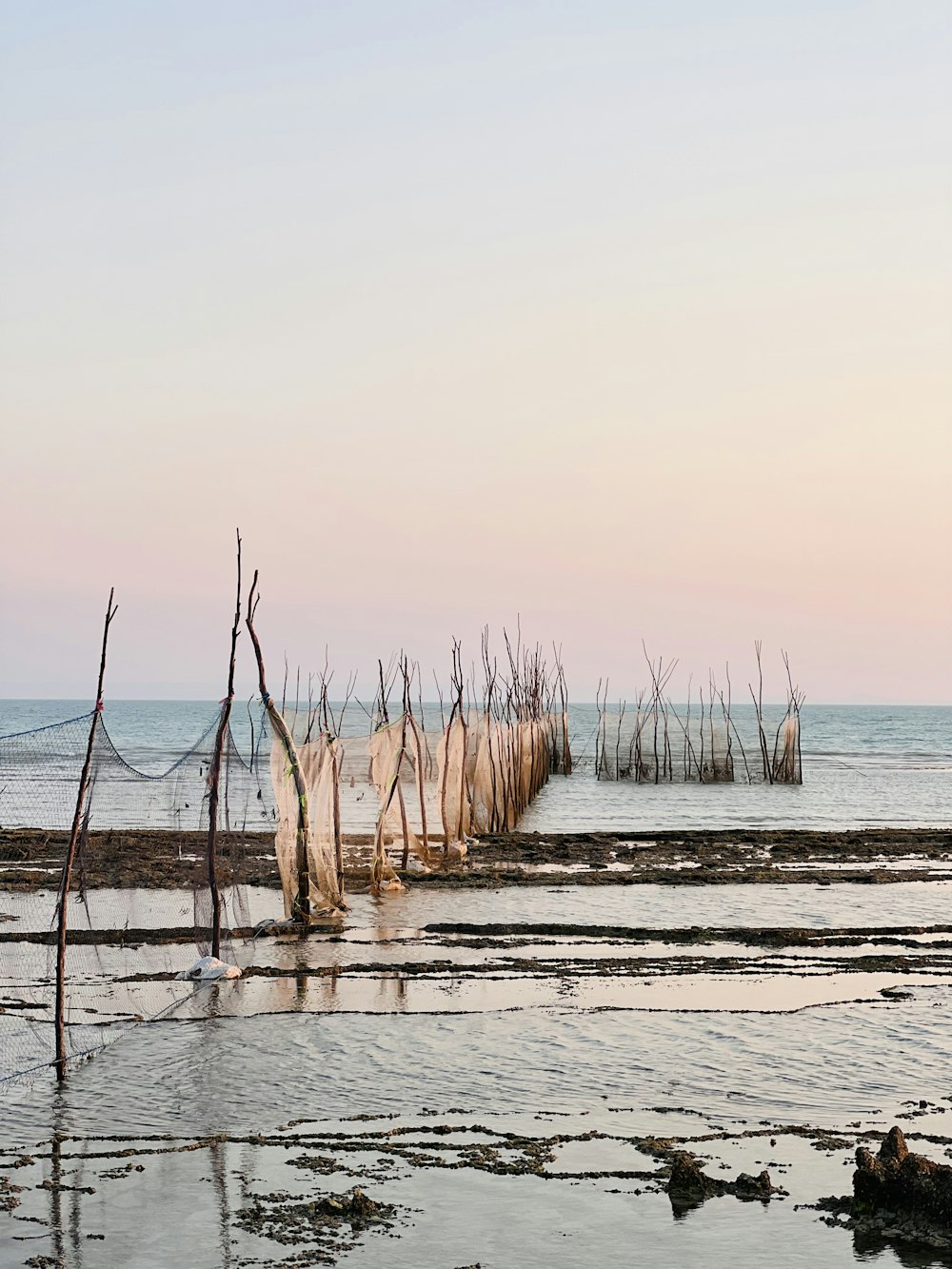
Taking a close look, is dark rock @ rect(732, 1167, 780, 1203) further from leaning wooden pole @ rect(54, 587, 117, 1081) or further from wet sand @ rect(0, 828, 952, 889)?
wet sand @ rect(0, 828, 952, 889)

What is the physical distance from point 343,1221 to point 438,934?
18.9 ft

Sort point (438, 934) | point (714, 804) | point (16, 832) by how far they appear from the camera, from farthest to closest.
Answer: point (714, 804) < point (16, 832) < point (438, 934)

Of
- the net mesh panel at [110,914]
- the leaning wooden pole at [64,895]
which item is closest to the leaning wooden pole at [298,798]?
the net mesh panel at [110,914]

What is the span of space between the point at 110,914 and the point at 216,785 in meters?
2.62

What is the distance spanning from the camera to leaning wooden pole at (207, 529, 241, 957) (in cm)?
855

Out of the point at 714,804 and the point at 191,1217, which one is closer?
the point at 191,1217

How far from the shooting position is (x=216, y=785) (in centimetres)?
894

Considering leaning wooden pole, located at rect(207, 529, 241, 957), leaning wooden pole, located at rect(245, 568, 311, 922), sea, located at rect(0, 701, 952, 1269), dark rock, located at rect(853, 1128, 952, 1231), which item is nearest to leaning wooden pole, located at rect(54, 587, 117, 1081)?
sea, located at rect(0, 701, 952, 1269)

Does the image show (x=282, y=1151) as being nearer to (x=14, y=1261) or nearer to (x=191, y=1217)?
(x=191, y=1217)

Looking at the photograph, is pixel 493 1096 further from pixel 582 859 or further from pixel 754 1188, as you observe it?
pixel 582 859

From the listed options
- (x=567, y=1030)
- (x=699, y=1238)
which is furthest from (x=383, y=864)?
(x=699, y=1238)

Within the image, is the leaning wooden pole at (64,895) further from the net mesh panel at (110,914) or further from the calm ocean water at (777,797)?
the calm ocean water at (777,797)

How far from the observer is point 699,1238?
4.28m

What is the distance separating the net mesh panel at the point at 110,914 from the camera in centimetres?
739
